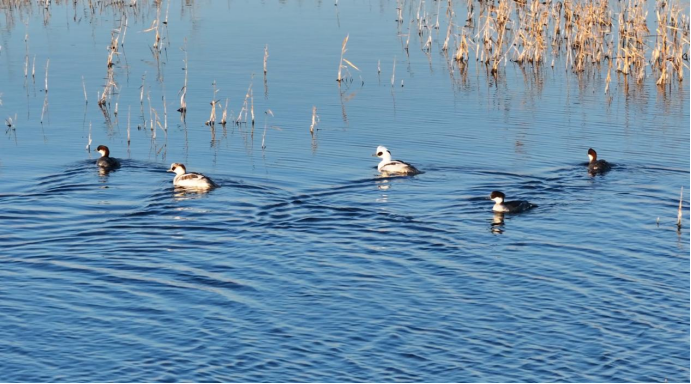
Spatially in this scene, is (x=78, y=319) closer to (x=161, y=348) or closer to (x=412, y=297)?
(x=161, y=348)

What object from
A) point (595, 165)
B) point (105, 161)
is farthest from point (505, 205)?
point (105, 161)

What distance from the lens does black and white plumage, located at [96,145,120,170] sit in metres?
24.2

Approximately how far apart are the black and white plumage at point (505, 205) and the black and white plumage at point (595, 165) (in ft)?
10.1

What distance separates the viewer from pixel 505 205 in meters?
21.0

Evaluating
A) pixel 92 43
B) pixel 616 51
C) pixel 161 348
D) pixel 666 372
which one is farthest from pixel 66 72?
pixel 666 372

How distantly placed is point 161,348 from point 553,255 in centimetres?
757

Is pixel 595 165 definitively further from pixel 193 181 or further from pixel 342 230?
pixel 193 181

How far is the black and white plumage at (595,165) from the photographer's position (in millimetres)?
24000

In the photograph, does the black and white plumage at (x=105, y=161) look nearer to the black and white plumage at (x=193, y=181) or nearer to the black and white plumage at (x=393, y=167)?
the black and white plumage at (x=193, y=181)

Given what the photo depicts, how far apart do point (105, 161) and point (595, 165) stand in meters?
11.2

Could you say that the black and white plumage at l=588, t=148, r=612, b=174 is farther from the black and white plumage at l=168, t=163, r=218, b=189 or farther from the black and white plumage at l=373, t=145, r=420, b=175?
the black and white plumage at l=168, t=163, r=218, b=189

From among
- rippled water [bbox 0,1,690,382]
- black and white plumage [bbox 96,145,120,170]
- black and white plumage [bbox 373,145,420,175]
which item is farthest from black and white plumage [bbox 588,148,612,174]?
black and white plumage [bbox 96,145,120,170]

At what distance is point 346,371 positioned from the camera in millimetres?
14039

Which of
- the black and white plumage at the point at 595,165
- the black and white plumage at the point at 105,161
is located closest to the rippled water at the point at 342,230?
the black and white plumage at the point at 595,165
